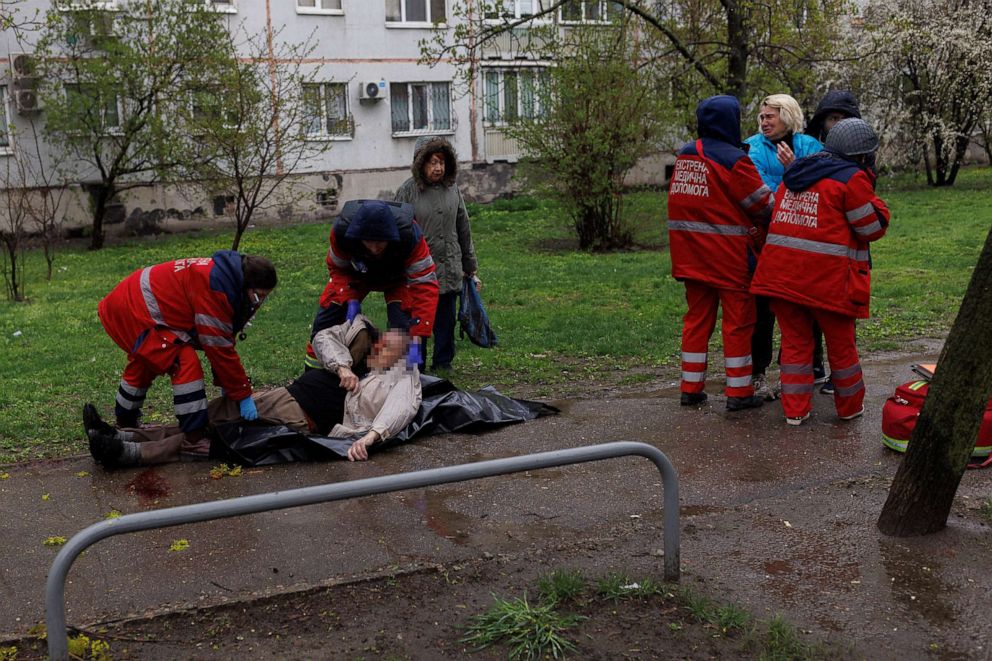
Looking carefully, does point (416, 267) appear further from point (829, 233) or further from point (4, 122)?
point (4, 122)

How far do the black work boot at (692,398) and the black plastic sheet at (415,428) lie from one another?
91cm

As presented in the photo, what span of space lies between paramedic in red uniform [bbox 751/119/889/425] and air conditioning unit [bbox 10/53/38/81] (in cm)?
1850

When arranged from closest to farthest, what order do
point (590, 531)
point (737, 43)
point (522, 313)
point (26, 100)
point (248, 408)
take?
1. point (590, 531)
2. point (248, 408)
3. point (522, 313)
4. point (737, 43)
5. point (26, 100)

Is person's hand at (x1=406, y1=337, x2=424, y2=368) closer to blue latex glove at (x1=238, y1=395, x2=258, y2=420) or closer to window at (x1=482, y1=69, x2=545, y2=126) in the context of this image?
blue latex glove at (x1=238, y1=395, x2=258, y2=420)

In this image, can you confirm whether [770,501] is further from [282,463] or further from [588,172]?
[588,172]

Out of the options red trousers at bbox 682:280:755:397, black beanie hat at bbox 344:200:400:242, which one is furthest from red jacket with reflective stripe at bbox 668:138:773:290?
black beanie hat at bbox 344:200:400:242

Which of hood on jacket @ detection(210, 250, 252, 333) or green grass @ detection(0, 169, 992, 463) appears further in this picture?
green grass @ detection(0, 169, 992, 463)

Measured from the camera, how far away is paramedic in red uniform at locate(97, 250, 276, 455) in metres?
6.02

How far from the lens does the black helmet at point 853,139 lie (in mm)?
6320

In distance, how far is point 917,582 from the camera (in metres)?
4.48

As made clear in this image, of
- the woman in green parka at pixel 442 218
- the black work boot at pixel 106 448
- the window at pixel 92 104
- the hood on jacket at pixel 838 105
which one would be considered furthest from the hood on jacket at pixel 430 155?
the window at pixel 92 104

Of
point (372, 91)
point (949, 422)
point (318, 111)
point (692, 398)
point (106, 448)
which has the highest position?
point (372, 91)

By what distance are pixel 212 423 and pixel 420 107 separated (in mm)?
21572

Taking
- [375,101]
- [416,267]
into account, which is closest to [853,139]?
[416,267]
